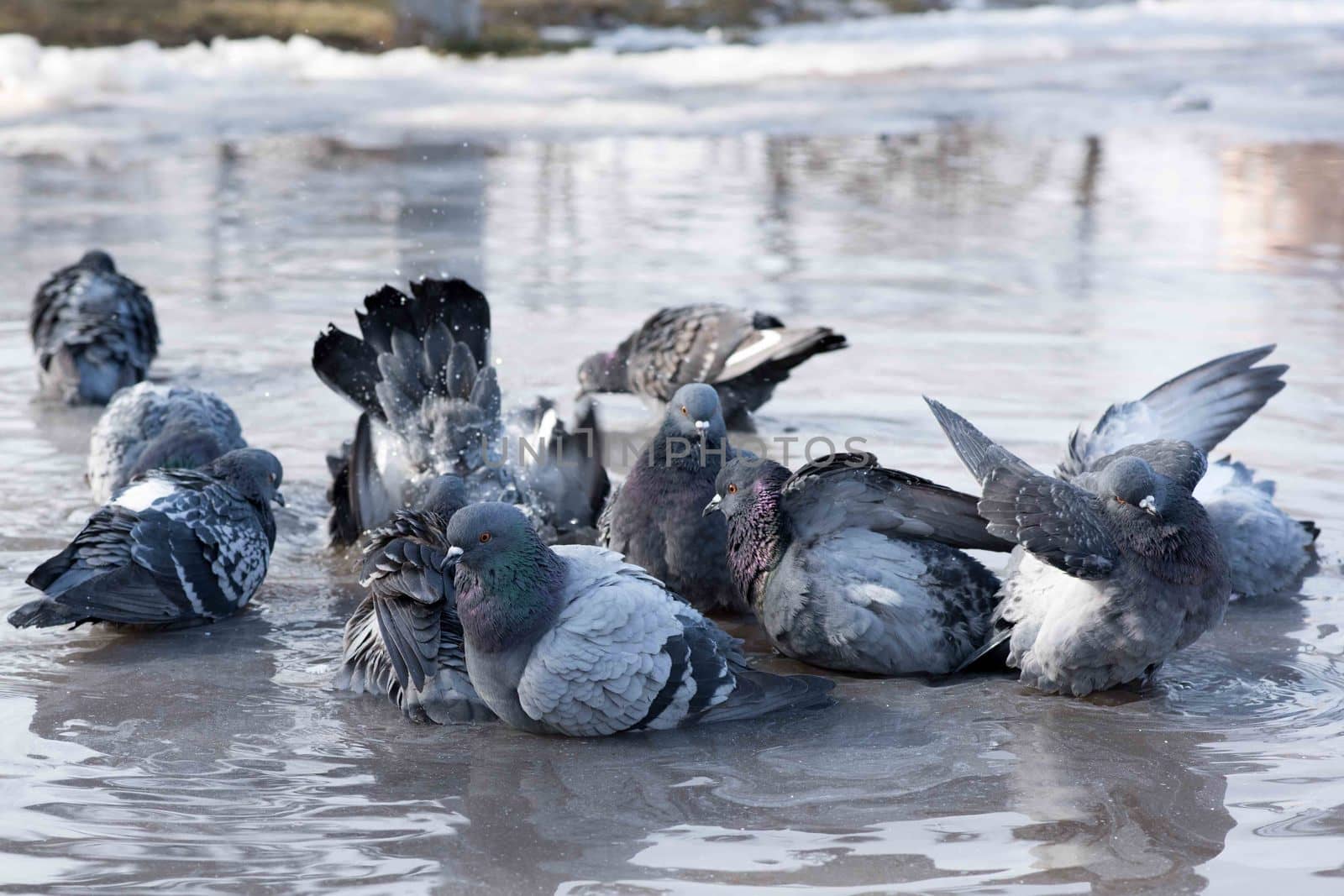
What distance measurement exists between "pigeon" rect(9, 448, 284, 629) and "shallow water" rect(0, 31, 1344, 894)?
126 mm

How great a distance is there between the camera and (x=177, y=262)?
9.22m

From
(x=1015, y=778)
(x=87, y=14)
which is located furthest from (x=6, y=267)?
(x=87, y=14)

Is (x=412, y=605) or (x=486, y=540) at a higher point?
(x=486, y=540)

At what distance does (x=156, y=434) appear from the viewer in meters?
5.72

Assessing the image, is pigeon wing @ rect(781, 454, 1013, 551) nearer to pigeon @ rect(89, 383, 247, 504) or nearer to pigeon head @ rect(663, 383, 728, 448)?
pigeon head @ rect(663, 383, 728, 448)

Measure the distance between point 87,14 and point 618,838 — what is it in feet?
63.2

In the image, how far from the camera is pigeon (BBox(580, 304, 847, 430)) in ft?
21.1

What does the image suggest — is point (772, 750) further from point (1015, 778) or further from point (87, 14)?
point (87, 14)

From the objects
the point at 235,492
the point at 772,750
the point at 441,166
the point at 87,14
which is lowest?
the point at 772,750

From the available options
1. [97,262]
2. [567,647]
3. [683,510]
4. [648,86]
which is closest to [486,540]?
[567,647]

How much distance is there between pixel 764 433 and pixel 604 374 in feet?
2.47

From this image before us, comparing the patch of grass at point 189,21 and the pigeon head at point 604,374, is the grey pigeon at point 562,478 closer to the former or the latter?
the pigeon head at point 604,374

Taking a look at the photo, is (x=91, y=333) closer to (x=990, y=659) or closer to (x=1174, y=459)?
(x=990, y=659)

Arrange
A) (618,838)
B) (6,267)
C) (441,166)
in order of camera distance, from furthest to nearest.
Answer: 1. (441,166)
2. (6,267)
3. (618,838)
